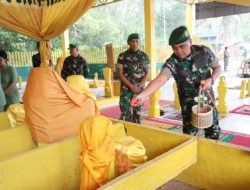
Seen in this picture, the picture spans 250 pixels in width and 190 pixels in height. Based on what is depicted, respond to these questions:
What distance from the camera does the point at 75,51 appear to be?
4480mm

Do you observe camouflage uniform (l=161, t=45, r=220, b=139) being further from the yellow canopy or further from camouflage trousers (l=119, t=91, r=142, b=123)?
camouflage trousers (l=119, t=91, r=142, b=123)

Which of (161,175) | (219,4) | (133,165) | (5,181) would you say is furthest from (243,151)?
(219,4)

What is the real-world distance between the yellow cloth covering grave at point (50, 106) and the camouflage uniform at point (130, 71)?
5.69 ft

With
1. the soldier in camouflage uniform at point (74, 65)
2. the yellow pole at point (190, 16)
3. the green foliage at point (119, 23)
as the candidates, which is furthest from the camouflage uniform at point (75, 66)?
the green foliage at point (119, 23)

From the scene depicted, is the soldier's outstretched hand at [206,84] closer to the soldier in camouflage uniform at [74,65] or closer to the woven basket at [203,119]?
the woven basket at [203,119]

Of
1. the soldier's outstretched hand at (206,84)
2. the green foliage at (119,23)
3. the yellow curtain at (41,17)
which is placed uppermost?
the green foliage at (119,23)

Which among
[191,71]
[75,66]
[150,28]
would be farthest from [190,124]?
[150,28]

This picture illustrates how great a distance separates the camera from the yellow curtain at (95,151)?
1.17 metres

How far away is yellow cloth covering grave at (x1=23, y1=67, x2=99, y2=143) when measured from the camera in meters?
1.77

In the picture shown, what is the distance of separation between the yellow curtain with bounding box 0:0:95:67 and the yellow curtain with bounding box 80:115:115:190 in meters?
0.94

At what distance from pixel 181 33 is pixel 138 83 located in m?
1.65

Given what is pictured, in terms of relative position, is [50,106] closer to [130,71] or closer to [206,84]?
[206,84]

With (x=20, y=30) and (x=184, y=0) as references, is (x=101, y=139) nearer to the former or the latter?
(x=20, y=30)

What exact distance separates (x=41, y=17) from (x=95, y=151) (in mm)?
1268
